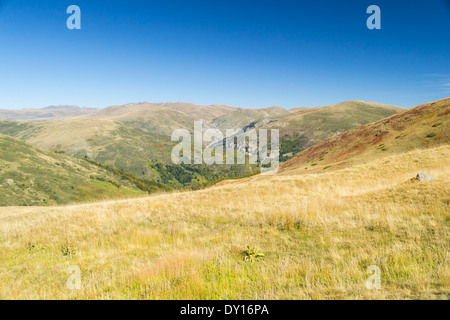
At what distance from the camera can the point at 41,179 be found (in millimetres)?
91250

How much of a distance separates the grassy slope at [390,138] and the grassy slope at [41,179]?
59.5 m

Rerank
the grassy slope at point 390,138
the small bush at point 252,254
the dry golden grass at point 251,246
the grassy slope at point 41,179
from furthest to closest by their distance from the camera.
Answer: the grassy slope at point 41,179, the grassy slope at point 390,138, the small bush at point 252,254, the dry golden grass at point 251,246

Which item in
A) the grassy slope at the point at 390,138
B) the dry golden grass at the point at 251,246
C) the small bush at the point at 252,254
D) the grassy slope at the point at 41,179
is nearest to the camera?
the dry golden grass at the point at 251,246

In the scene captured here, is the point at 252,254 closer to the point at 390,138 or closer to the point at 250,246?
the point at 250,246

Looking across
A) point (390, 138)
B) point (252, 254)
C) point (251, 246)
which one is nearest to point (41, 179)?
point (251, 246)

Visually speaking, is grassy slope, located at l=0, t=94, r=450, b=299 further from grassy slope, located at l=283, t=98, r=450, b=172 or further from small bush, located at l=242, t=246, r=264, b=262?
grassy slope, located at l=283, t=98, r=450, b=172

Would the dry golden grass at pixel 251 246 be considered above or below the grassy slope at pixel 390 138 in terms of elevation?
below

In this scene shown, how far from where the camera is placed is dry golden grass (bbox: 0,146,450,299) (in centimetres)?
460

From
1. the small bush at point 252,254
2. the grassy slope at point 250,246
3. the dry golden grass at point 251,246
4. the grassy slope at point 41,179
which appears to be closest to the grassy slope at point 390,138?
the grassy slope at point 250,246

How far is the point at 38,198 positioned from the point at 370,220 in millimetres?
103867

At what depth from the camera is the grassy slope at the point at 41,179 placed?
253 feet

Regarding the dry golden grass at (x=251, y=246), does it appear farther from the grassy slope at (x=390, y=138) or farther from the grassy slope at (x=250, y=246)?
the grassy slope at (x=390, y=138)
